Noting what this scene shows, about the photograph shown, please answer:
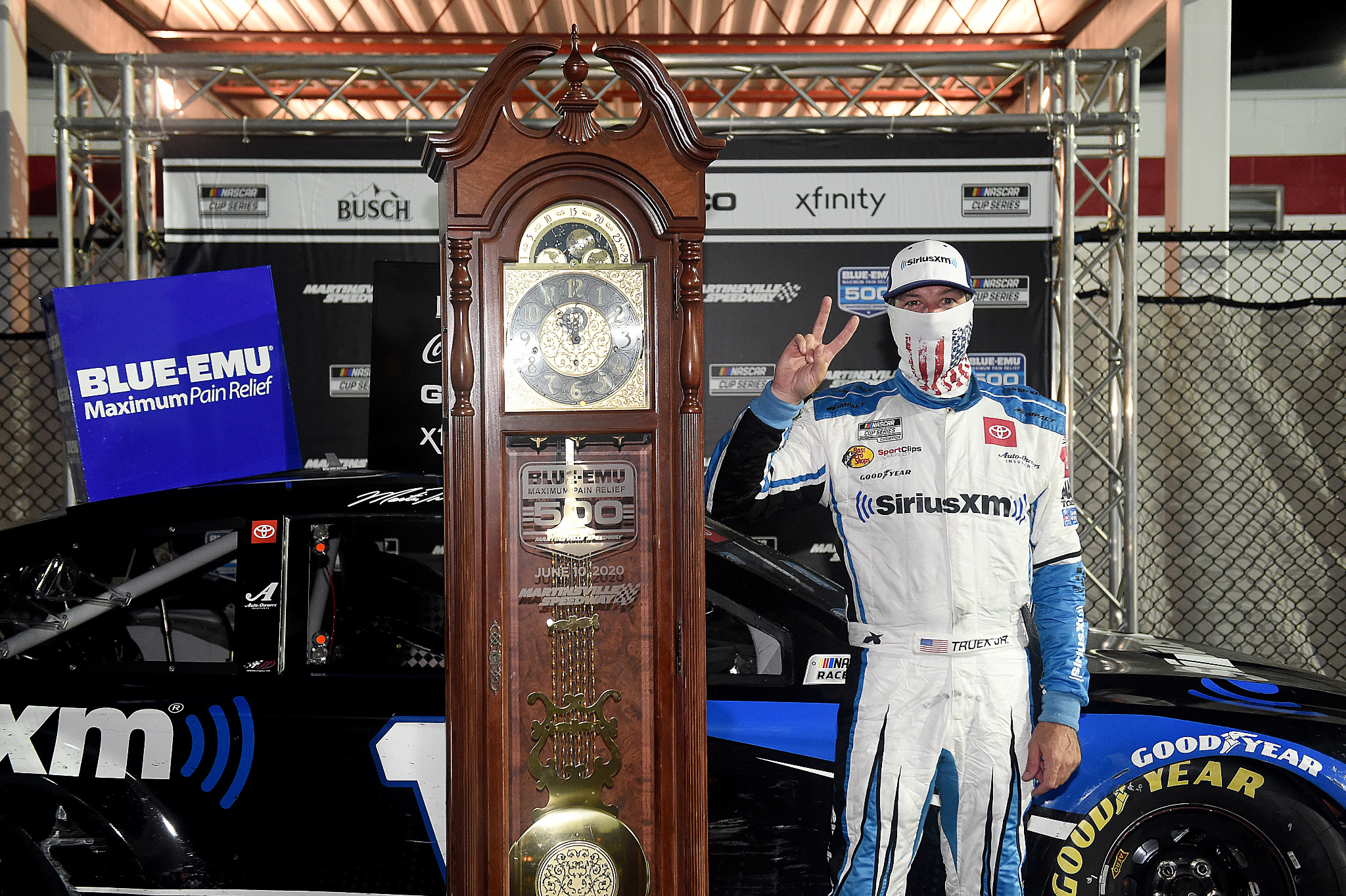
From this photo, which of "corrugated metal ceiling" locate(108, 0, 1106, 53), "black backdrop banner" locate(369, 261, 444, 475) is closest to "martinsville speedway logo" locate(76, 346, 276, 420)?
"black backdrop banner" locate(369, 261, 444, 475)

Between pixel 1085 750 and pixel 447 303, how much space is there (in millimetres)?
1906

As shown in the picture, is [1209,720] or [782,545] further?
[782,545]

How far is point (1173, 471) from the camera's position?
4457mm

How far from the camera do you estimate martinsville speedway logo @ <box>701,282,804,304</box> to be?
166 inches

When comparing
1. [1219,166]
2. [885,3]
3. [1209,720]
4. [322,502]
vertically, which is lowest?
[1209,720]

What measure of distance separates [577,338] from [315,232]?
2.83 metres

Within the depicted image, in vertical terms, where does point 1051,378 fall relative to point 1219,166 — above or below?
below

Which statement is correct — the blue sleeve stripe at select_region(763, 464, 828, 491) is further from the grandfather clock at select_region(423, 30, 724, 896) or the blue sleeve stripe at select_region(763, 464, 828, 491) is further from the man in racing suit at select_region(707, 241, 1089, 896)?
the grandfather clock at select_region(423, 30, 724, 896)

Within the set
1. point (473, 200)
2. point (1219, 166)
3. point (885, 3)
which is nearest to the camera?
point (473, 200)

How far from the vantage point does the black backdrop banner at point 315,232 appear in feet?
13.9

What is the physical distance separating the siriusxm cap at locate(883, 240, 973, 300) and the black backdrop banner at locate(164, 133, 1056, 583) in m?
1.90

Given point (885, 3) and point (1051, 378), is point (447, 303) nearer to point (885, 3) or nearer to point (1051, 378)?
point (1051, 378)

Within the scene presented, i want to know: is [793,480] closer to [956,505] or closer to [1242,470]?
[956,505]

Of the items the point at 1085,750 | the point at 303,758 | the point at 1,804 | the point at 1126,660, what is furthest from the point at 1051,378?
the point at 1,804
